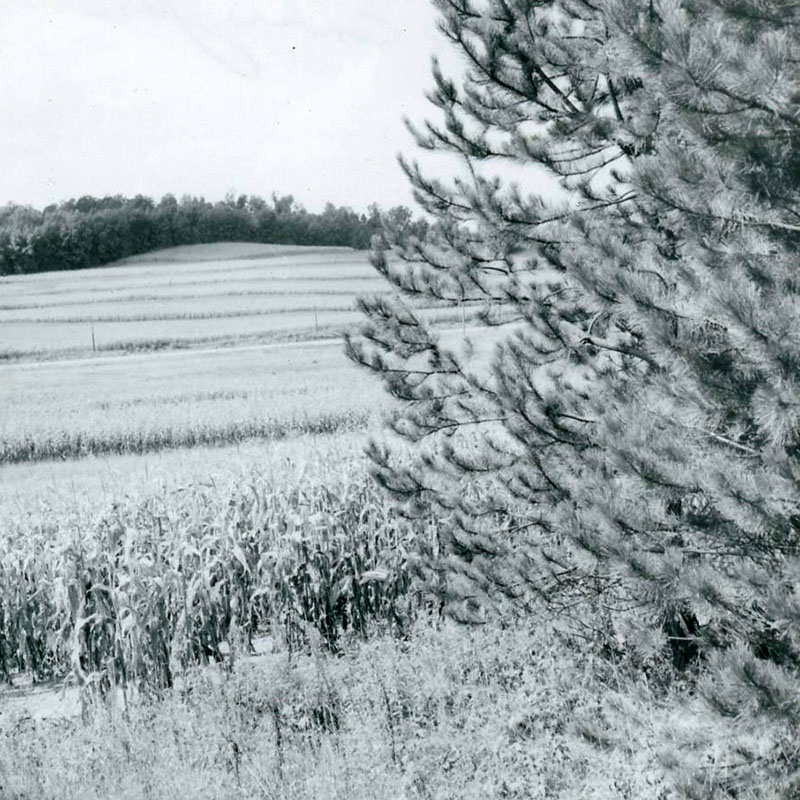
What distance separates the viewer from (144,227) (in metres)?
58.6

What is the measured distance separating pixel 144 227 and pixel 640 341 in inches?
2296

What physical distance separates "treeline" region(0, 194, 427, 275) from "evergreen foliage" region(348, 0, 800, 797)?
36561 millimetres

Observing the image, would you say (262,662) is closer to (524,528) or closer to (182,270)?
(524,528)

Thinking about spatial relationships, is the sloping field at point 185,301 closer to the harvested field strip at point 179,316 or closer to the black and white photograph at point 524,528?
the harvested field strip at point 179,316

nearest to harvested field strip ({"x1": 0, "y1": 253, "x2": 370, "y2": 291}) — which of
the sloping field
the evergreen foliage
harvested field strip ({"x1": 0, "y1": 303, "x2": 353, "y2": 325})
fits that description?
the sloping field

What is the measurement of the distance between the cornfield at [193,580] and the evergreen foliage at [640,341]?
3.77 feet

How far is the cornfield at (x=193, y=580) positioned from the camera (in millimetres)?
6086

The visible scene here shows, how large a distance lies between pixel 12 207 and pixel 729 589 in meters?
54.3

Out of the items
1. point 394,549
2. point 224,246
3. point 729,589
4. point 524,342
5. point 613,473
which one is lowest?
point 394,549

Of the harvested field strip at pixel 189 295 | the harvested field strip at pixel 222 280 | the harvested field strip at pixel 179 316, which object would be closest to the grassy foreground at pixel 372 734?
the harvested field strip at pixel 179 316

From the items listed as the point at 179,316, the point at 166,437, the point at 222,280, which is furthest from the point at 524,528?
the point at 222,280

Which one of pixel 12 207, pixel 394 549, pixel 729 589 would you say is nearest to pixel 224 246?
pixel 12 207

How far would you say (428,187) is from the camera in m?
6.02

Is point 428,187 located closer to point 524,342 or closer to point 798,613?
point 524,342
